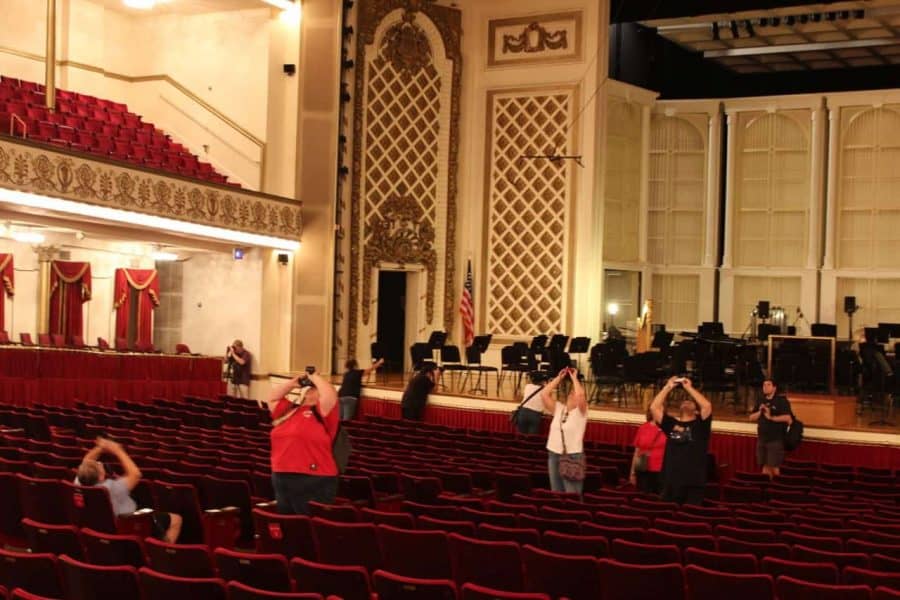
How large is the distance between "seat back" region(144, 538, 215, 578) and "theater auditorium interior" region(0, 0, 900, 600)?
6782mm

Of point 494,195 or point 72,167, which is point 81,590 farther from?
point 494,195

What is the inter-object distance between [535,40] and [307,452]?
1734 centimetres

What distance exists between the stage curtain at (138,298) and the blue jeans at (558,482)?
14.5 m

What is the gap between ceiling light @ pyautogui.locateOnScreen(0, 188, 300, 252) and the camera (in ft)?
55.3

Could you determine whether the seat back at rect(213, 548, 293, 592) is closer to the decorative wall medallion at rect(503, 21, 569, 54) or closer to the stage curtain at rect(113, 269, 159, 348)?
the stage curtain at rect(113, 269, 159, 348)

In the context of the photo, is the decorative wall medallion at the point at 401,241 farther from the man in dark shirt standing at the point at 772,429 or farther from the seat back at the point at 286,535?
the seat back at the point at 286,535

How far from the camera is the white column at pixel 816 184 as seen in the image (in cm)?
2548

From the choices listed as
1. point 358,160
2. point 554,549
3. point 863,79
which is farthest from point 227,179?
point 554,549

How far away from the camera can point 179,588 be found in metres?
5.01

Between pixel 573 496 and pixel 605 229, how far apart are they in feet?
53.5

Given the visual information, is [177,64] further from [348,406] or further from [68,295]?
[348,406]

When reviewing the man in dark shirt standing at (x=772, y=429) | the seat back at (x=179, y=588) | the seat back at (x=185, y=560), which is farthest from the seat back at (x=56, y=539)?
the man in dark shirt standing at (x=772, y=429)

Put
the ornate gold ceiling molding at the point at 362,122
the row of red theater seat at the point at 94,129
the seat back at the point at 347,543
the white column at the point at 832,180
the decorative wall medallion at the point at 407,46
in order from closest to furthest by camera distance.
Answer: the seat back at the point at 347,543 < the row of red theater seat at the point at 94,129 < the ornate gold ceiling molding at the point at 362,122 < the decorative wall medallion at the point at 407,46 < the white column at the point at 832,180

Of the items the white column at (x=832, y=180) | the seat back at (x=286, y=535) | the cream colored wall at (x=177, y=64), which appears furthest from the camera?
the white column at (x=832, y=180)
